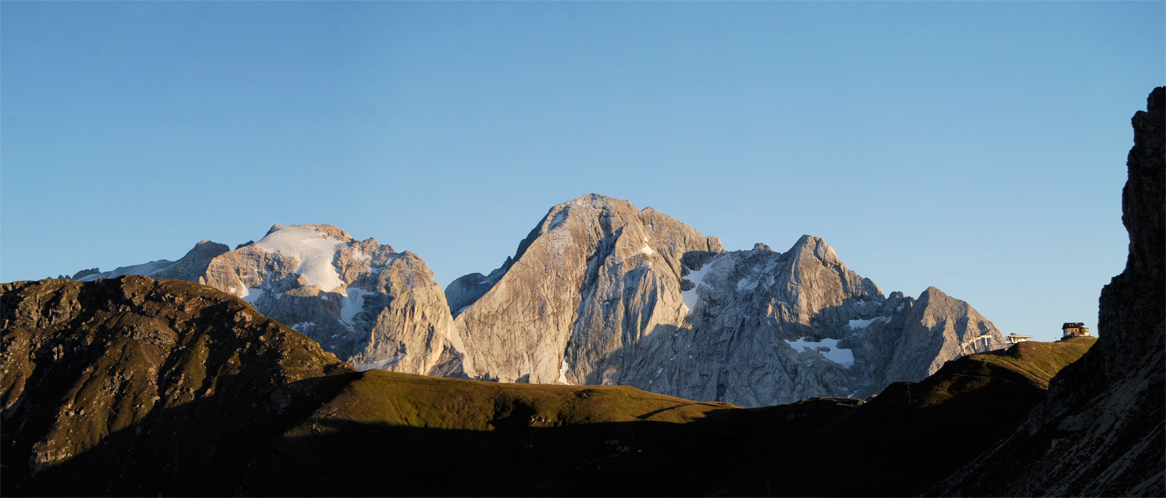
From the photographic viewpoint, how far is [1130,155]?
4050 inches

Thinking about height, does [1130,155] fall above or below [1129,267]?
above

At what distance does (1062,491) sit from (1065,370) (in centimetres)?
3554

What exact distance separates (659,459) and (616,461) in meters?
9.05

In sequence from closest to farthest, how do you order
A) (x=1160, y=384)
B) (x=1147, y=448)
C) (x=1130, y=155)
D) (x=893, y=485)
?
(x=1147, y=448)
(x=1160, y=384)
(x=1130, y=155)
(x=893, y=485)

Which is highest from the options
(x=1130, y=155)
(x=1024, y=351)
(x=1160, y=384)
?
(x=1130, y=155)

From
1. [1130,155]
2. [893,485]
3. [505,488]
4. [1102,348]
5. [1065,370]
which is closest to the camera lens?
[1130,155]

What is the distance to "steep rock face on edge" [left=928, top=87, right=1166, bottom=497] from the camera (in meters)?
88.4

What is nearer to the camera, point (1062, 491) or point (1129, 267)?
point (1062, 491)

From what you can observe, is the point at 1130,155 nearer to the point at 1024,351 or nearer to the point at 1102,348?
the point at 1102,348

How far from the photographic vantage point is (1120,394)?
329 feet

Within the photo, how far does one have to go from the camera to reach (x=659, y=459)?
19512 cm

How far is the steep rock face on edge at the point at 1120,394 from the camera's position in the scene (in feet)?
290

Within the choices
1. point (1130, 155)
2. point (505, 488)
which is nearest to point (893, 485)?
point (1130, 155)

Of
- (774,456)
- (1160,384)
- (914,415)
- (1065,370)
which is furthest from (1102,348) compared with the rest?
(774,456)
